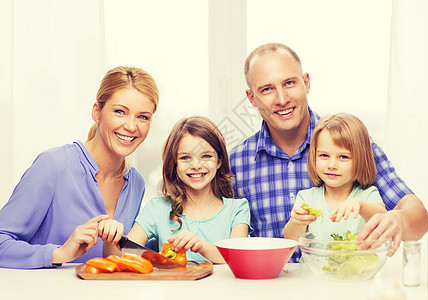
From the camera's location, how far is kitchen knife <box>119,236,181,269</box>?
157 cm

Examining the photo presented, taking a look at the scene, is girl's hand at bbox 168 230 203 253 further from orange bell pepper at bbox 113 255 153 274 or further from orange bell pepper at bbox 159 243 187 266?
orange bell pepper at bbox 113 255 153 274

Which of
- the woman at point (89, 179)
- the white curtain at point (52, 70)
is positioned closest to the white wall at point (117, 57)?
the white curtain at point (52, 70)

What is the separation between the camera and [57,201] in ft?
6.48

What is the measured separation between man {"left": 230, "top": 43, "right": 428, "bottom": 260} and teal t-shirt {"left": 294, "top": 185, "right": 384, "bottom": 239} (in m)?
0.11

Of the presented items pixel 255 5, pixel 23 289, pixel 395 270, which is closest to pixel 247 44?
pixel 255 5

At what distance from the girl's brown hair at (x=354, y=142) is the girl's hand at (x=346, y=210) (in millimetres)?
278

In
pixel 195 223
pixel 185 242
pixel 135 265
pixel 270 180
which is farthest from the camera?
pixel 270 180

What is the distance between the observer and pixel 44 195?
1934mm

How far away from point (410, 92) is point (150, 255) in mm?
1574

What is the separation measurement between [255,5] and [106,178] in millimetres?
1264

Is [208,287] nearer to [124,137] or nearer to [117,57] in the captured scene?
[124,137]

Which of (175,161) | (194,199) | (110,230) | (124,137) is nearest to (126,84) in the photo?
(124,137)

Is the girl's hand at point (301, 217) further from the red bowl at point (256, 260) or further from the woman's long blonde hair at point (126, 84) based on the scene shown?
the woman's long blonde hair at point (126, 84)

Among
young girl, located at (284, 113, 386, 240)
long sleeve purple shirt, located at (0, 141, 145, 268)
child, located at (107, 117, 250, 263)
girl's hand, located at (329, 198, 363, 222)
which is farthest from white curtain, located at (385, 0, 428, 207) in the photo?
long sleeve purple shirt, located at (0, 141, 145, 268)
